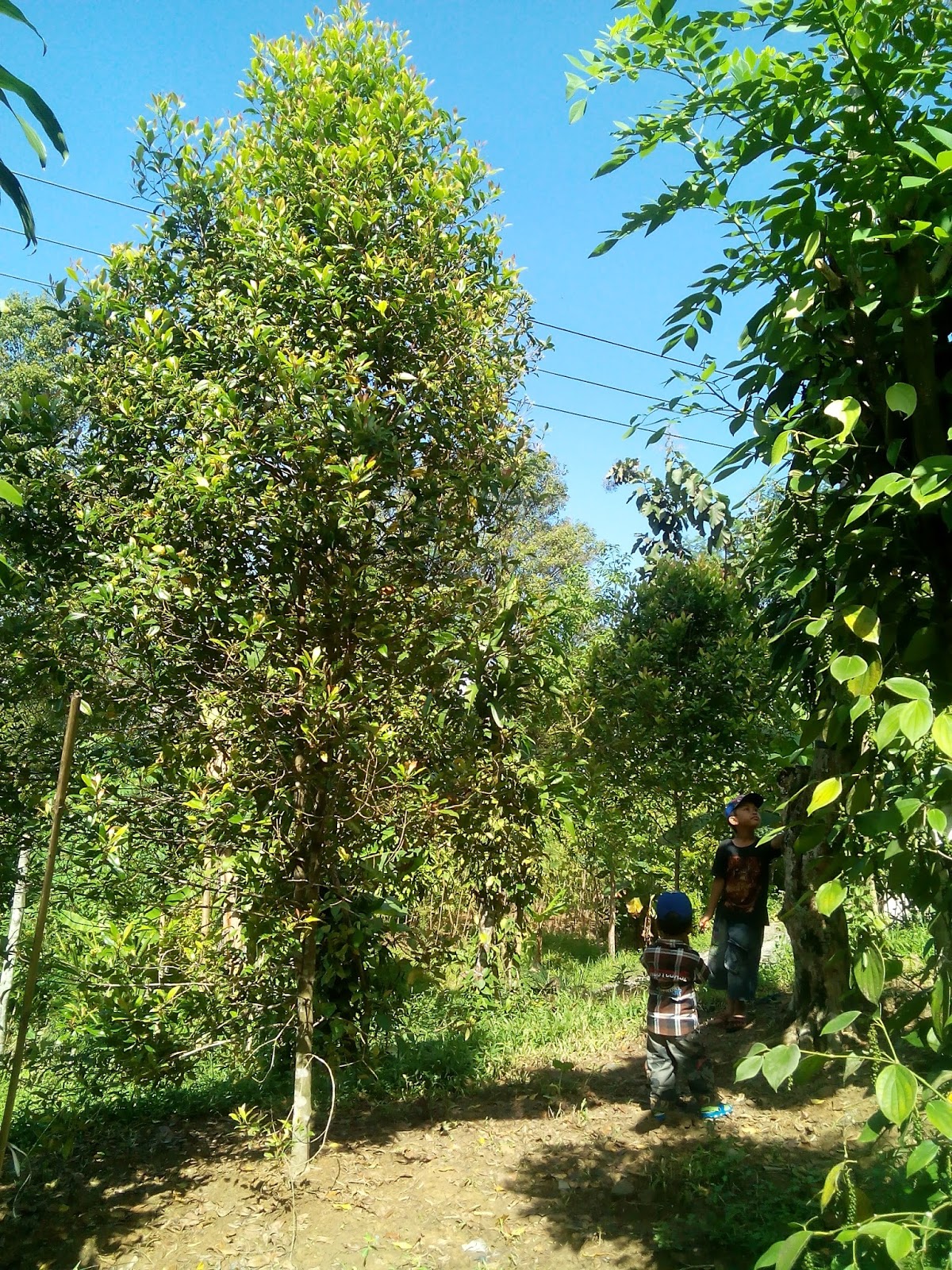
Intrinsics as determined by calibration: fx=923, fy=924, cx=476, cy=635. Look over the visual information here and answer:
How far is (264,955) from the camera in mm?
4004

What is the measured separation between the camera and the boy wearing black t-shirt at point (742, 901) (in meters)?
5.91

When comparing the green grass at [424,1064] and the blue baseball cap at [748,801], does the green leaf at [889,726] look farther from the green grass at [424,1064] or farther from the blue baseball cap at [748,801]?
the blue baseball cap at [748,801]

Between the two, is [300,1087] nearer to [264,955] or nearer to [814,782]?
[264,955]

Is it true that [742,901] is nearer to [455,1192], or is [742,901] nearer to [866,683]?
[455,1192]

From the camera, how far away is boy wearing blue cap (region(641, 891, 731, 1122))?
4.61 m

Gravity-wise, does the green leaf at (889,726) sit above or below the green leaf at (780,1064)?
above

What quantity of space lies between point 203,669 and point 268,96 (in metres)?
2.61

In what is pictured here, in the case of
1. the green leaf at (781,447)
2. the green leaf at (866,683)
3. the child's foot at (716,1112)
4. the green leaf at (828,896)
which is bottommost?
the child's foot at (716,1112)

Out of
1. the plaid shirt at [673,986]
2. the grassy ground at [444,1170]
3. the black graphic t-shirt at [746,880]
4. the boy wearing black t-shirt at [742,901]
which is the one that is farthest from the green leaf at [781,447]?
the black graphic t-shirt at [746,880]

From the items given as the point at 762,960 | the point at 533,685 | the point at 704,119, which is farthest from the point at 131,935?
the point at 762,960

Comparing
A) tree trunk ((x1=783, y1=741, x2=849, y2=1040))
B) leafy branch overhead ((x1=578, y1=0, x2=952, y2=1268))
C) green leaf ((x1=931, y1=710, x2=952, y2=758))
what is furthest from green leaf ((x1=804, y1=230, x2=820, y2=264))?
tree trunk ((x1=783, y1=741, x2=849, y2=1040))

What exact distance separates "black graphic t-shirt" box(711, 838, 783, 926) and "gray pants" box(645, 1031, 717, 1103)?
142 cm

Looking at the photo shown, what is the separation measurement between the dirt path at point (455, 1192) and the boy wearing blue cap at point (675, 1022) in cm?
15

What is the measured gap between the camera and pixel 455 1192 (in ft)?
13.0
